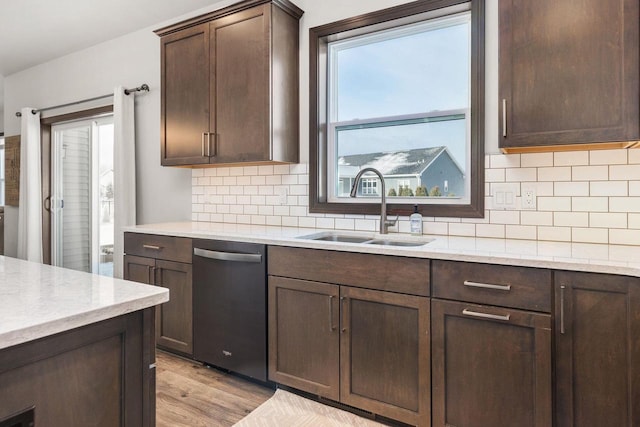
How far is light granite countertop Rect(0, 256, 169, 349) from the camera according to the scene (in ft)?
2.65

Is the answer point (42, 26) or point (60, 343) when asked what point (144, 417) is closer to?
point (60, 343)

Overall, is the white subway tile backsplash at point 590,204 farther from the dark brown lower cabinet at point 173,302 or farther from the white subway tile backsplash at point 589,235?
the dark brown lower cabinet at point 173,302

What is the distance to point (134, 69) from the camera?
3.79 meters

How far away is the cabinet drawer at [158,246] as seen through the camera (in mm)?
2572

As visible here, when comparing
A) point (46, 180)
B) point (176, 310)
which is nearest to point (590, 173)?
point (176, 310)

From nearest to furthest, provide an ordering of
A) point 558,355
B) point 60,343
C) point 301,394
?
point 60,343 < point 558,355 < point 301,394

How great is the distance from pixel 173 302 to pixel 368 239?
1386mm

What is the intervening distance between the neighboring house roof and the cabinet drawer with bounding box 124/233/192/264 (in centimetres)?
123

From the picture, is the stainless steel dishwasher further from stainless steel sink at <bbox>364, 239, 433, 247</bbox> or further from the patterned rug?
stainless steel sink at <bbox>364, 239, 433, 247</bbox>

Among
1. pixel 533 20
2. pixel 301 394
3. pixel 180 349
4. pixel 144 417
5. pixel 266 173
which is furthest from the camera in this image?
pixel 266 173

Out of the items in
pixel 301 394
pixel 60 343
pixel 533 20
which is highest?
pixel 533 20

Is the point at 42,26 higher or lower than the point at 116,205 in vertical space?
higher

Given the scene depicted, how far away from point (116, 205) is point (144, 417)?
3.02m

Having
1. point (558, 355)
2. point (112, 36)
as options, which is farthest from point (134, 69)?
point (558, 355)
